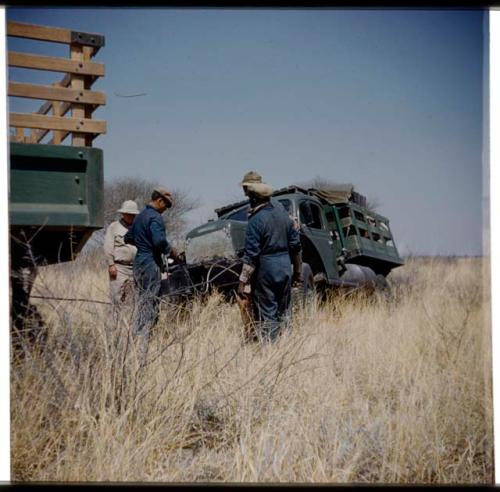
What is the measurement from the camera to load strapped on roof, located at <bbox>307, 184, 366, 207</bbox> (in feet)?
30.7

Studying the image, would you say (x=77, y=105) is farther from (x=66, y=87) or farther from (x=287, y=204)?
(x=287, y=204)

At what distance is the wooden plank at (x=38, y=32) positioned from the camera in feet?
12.1

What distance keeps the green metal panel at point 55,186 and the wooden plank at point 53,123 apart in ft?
0.43

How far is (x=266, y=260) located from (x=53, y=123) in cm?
259

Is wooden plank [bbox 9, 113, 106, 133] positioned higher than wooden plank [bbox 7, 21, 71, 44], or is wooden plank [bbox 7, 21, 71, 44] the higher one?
wooden plank [bbox 7, 21, 71, 44]

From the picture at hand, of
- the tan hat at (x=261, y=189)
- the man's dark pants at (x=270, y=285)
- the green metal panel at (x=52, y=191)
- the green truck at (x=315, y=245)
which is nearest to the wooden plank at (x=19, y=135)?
the green metal panel at (x=52, y=191)

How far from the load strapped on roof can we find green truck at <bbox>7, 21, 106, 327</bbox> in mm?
5607

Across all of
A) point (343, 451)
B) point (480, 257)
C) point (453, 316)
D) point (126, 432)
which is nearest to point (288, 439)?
point (343, 451)

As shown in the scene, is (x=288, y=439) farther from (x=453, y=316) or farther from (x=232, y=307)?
(x=232, y=307)

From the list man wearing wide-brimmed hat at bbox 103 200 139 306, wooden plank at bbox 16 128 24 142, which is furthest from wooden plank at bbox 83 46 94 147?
man wearing wide-brimmed hat at bbox 103 200 139 306

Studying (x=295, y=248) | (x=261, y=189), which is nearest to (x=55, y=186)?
(x=261, y=189)

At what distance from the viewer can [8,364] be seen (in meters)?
3.77

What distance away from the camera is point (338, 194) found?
9.73m

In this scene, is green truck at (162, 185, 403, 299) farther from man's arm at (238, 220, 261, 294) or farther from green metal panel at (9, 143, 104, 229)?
green metal panel at (9, 143, 104, 229)
